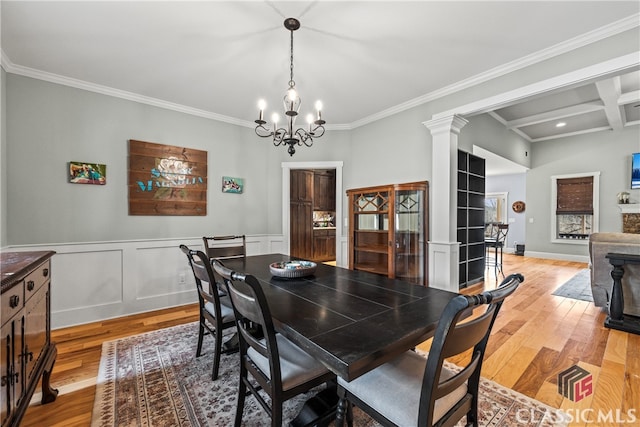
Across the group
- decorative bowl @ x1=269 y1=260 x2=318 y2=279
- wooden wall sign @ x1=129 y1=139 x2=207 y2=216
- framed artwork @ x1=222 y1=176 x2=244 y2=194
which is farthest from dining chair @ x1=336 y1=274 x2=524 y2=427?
framed artwork @ x1=222 y1=176 x2=244 y2=194

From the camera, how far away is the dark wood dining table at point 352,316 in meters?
1.00

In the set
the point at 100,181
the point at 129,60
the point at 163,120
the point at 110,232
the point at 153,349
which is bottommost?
the point at 153,349

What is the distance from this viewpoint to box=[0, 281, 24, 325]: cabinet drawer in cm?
108

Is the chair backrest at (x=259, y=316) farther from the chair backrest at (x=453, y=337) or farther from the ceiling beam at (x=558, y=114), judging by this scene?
the ceiling beam at (x=558, y=114)

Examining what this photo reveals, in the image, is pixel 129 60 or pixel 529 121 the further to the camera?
pixel 529 121

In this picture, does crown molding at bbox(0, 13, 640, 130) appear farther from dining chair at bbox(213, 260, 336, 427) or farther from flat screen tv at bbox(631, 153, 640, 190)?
flat screen tv at bbox(631, 153, 640, 190)

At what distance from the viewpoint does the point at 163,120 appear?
11.6 ft

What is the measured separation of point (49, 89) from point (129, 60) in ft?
3.50

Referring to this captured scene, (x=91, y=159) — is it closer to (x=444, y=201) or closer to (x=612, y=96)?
(x=444, y=201)

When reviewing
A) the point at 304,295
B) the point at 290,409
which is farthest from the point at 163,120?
the point at 290,409

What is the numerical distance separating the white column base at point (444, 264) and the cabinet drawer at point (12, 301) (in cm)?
354

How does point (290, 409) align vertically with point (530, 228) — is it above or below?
below

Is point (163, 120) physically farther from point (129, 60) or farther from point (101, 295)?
point (101, 295)

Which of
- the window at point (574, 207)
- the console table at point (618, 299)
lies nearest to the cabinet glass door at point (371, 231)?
the console table at point (618, 299)
